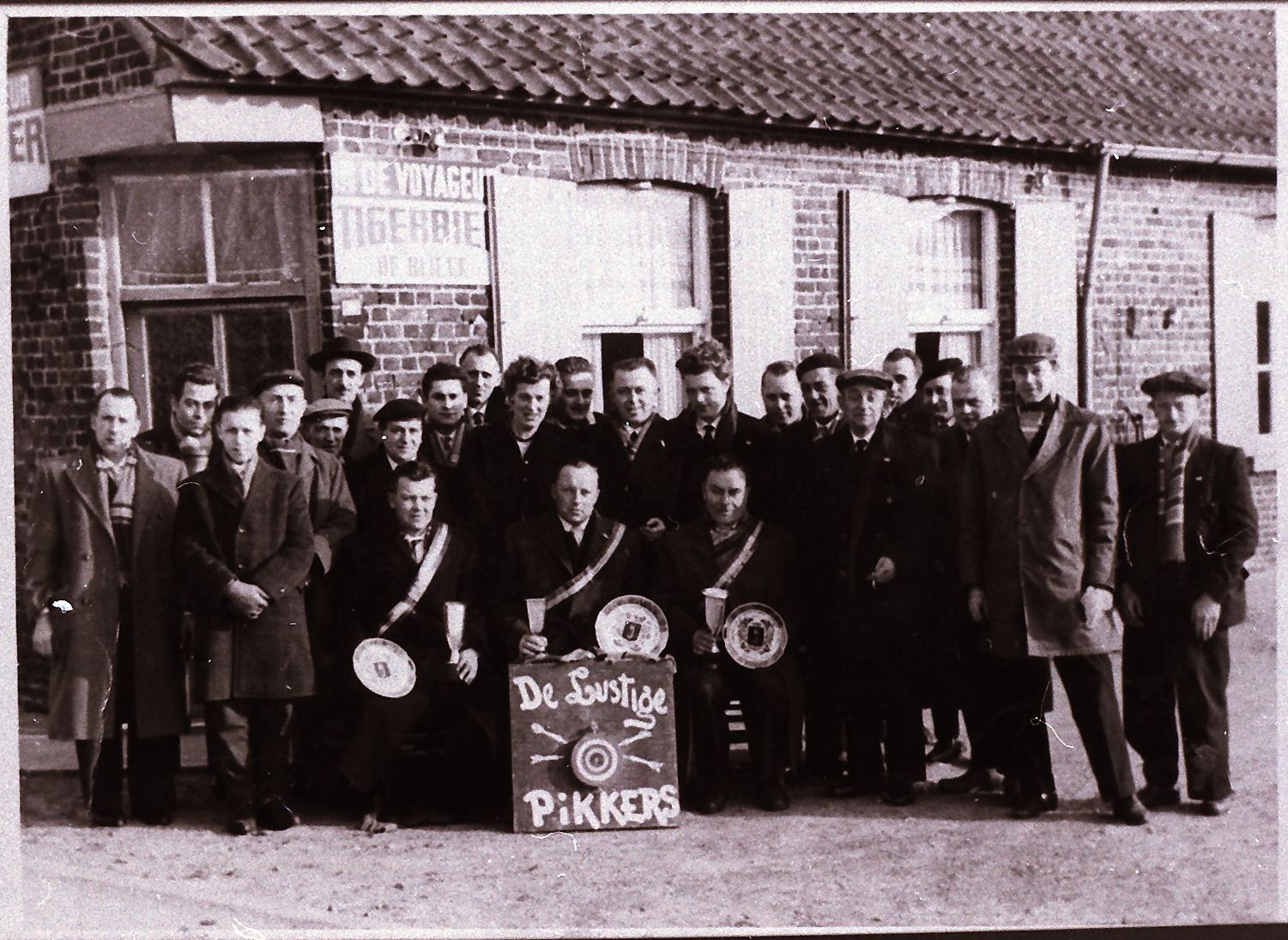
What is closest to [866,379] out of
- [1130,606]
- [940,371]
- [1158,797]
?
[940,371]

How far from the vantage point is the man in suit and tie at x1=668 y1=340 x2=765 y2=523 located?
603 centimetres

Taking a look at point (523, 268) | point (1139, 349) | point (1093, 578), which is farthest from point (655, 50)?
point (1093, 578)

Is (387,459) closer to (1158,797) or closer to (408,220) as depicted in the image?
(408,220)

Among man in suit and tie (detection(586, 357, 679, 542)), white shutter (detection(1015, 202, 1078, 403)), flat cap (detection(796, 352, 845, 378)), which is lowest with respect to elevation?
man in suit and tie (detection(586, 357, 679, 542))

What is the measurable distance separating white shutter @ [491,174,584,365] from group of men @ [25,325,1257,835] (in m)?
1.17

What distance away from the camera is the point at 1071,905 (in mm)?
5027

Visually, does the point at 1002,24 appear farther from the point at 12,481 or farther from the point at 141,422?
the point at 12,481

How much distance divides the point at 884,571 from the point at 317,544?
239cm

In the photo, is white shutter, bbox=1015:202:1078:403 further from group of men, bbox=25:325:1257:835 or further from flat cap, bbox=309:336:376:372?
flat cap, bbox=309:336:376:372

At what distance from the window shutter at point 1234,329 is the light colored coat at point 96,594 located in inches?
183

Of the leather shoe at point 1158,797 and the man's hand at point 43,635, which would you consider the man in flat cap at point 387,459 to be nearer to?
the man's hand at point 43,635

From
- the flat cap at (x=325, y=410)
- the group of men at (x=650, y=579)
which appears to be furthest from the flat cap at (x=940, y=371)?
the flat cap at (x=325, y=410)

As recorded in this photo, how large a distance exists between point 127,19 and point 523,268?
7.29ft

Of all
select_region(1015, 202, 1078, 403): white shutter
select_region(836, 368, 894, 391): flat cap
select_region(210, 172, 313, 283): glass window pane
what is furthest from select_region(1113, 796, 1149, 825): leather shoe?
select_region(210, 172, 313, 283): glass window pane
